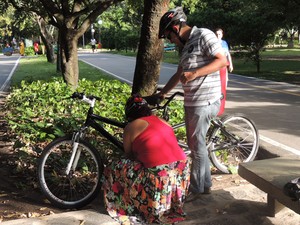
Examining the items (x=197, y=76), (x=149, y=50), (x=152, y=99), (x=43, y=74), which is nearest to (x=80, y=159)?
(x=152, y=99)

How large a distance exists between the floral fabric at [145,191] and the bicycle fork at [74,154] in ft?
1.66

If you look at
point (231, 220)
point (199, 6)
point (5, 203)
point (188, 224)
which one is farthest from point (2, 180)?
point (199, 6)

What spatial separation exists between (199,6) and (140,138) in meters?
29.4

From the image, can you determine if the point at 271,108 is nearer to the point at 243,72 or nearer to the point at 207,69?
the point at 207,69

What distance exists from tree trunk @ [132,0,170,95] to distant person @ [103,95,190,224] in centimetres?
276

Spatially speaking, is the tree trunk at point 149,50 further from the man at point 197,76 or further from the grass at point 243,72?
the grass at point 243,72

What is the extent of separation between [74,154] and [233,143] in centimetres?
196

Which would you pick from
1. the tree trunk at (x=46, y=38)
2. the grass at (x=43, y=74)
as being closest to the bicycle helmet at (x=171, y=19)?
the grass at (x=43, y=74)

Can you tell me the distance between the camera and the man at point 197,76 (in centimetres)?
365

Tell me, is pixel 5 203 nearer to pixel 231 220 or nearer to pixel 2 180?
pixel 2 180

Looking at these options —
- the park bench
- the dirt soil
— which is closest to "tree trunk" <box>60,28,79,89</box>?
the dirt soil

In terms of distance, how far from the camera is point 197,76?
3.61 meters

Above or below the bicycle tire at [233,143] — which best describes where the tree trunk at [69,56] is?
above

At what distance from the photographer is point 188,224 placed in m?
3.60
